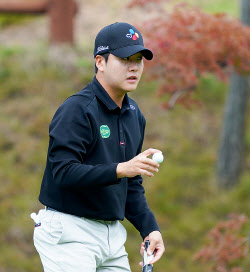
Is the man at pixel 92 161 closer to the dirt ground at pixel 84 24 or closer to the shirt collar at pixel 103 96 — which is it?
the shirt collar at pixel 103 96

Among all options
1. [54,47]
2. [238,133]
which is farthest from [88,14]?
[238,133]

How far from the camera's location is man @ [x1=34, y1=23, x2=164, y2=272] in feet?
8.13

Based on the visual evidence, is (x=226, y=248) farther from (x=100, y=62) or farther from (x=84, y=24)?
(x=84, y=24)

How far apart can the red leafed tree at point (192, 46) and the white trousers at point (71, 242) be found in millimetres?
2366

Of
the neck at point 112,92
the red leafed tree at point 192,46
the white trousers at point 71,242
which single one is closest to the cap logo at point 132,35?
the neck at point 112,92

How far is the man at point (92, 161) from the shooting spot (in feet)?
8.13

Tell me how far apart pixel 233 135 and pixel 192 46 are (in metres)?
3.21

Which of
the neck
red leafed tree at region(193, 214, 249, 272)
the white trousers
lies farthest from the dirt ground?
the white trousers

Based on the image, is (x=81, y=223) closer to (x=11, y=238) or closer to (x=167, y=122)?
(x=11, y=238)

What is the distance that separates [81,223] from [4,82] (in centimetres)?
666

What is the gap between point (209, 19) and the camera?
5027 millimetres

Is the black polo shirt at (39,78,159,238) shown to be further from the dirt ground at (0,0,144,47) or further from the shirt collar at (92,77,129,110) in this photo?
the dirt ground at (0,0,144,47)

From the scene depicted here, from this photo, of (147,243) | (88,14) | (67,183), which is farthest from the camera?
(88,14)

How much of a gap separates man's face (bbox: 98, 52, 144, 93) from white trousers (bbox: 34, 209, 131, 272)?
2.14 ft
